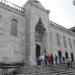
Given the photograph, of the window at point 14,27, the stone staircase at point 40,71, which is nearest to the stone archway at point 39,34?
the window at point 14,27

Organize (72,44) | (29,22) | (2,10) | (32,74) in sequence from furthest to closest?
(72,44), (29,22), (2,10), (32,74)

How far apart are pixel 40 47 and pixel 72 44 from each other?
32.1ft

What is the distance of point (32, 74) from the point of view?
10242mm

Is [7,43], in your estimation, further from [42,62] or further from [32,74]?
[32,74]

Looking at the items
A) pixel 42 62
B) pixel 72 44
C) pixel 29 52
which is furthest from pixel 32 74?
pixel 72 44

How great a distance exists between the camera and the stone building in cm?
1573

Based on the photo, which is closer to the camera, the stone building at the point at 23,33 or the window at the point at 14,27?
the stone building at the point at 23,33

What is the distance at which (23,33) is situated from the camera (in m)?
17.9

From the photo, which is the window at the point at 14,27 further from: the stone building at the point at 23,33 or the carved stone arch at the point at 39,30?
the carved stone arch at the point at 39,30

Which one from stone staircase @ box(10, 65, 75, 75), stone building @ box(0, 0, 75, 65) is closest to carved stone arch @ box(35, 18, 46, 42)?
stone building @ box(0, 0, 75, 65)

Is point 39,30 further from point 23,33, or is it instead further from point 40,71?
point 40,71

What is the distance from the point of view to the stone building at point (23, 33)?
15.7 meters

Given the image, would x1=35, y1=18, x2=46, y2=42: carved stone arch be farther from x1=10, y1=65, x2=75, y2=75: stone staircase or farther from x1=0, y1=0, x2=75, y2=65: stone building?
x1=10, y1=65, x2=75, y2=75: stone staircase

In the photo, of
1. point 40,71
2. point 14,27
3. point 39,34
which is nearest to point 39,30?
point 39,34
